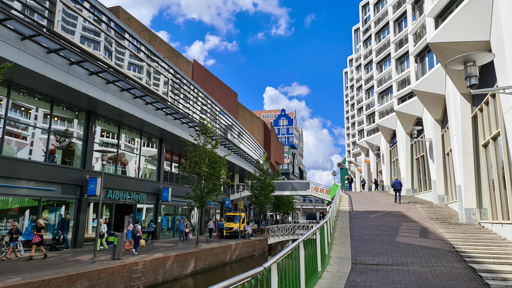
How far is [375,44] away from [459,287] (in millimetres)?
45338

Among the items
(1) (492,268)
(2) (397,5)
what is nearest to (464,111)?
(1) (492,268)

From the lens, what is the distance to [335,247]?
35.6 ft

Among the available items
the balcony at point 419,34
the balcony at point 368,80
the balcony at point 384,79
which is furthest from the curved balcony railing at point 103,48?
the balcony at point 368,80

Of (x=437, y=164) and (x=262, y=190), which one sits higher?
(x=437, y=164)

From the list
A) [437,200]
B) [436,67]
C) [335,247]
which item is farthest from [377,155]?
[335,247]

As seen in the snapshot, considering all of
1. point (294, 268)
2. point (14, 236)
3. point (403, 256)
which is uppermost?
point (294, 268)

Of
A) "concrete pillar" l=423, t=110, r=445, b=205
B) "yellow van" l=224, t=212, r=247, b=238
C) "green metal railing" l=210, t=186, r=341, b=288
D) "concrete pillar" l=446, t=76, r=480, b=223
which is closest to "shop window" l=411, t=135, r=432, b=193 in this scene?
"concrete pillar" l=423, t=110, r=445, b=205

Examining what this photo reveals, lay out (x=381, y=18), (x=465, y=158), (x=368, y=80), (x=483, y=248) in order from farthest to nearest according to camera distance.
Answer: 1. (x=368, y=80)
2. (x=381, y=18)
3. (x=465, y=158)
4. (x=483, y=248)

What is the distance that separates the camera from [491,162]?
13523 millimetres

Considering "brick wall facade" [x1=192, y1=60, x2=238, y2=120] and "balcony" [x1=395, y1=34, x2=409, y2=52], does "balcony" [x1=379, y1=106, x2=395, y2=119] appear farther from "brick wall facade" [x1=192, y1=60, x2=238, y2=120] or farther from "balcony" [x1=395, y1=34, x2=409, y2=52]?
"brick wall facade" [x1=192, y1=60, x2=238, y2=120]

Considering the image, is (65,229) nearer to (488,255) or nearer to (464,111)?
(488,255)

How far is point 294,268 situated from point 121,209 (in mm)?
15980

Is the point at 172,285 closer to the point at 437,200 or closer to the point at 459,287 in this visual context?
the point at 459,287

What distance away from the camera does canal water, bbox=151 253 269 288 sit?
1398 cm
